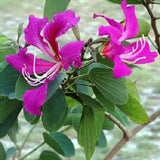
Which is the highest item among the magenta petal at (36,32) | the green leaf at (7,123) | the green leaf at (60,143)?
the magenta petal at (36,32)

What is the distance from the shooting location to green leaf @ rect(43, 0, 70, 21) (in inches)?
26.0

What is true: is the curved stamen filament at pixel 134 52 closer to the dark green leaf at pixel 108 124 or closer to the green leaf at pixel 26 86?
the green leaf at pixel 26 86

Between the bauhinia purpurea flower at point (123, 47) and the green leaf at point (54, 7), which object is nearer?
the bauhinia purpurea flower at point (123, 47)

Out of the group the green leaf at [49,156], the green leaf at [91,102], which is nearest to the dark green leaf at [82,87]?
the green leaf at [91,102]

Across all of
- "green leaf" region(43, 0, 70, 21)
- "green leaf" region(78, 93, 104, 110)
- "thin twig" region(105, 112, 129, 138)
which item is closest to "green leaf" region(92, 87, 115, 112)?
"green leaf" region(78, 93, 104, 110)

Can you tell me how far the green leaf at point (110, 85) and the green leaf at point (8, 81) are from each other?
0.31 ft

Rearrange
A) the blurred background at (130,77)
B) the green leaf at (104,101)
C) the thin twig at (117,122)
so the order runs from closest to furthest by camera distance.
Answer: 1. the green leaf at (104,101)
2. the thin twig at (117,122)
3. the blurred background at (130,77)

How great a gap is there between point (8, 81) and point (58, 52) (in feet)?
0.25

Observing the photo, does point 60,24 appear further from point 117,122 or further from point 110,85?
point 117,122

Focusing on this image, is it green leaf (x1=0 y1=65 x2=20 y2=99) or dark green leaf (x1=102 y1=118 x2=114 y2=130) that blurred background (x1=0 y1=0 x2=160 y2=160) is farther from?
green leaf (x1=0 y1=65 x2=20 y2=99)

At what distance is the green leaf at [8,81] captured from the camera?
593 millimetres

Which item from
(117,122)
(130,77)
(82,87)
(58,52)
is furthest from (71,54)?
(130,77)

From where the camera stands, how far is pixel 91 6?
565cm

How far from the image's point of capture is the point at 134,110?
2.21ft
